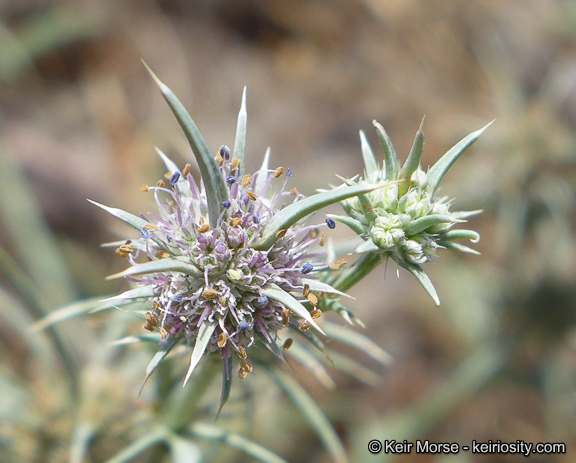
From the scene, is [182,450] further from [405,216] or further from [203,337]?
[405,216]

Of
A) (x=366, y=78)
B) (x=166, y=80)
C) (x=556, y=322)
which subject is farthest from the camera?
(x=366, y=78)

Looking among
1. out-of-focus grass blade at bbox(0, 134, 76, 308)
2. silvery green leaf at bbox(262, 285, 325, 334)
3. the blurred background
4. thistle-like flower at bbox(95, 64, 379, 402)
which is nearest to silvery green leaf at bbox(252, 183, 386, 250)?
thistle-like flower at bbox(95, 64, 379, 402)

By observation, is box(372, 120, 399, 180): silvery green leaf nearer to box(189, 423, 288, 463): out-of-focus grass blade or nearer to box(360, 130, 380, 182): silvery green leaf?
box(360, 130, 380, 182): silvery green leaf

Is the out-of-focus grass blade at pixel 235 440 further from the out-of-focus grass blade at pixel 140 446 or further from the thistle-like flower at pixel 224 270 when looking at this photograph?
the thistle-like flower at pixel 224 270

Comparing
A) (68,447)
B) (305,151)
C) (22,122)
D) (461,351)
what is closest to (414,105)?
(305,151)

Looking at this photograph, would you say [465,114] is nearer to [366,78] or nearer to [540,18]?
[366,78]

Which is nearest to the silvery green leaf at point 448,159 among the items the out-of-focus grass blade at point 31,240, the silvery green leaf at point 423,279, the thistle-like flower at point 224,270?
the silvery green leaf at point 423,279
